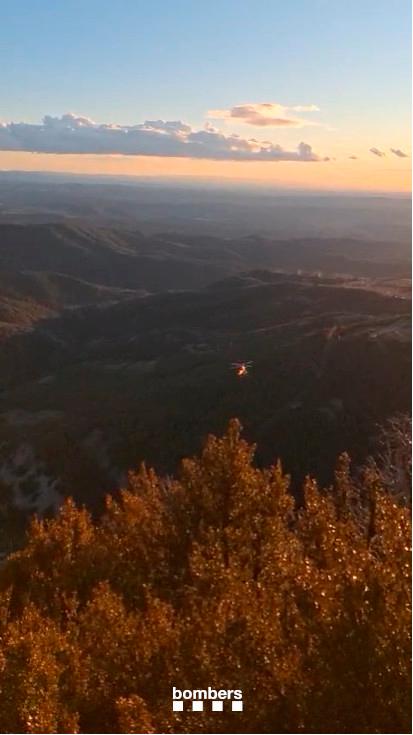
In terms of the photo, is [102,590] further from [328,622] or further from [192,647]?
[328,622]

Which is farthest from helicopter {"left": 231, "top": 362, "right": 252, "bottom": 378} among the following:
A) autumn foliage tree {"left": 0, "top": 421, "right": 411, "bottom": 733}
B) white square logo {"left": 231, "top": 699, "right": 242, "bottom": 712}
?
white square logo {"left": 231, "top": 699, "right": 242, "bottom": 712}

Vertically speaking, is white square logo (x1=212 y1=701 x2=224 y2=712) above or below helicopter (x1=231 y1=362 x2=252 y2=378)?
below

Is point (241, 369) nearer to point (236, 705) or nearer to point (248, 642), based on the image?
point (248, 642)

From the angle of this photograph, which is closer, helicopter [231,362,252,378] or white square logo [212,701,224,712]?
white square logo [212,701,224,712]

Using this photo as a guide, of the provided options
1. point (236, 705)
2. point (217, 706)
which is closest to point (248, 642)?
point (236, 705)

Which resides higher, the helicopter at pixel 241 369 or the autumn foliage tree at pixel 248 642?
the helicopter at pixel 241 369

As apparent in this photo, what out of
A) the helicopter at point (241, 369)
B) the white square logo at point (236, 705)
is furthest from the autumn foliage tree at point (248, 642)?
the helicopter at point (241, 369)

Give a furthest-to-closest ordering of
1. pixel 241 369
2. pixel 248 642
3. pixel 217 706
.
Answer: pixel 241 369
pixel 248 642
pixel 217 706

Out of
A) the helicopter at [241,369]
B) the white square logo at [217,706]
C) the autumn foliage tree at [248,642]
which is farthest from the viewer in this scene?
the helicopter at [241,369]

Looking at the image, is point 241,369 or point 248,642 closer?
point 248,642

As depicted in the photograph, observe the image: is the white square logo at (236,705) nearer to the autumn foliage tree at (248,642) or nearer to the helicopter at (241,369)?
the autumn foliage tree at (248,642)

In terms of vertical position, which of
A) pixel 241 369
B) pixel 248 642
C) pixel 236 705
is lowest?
pixel 236 705

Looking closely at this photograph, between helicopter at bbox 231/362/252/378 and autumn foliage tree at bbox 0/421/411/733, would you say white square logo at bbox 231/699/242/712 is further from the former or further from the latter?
helicopter at bbox 231/362/252/378
